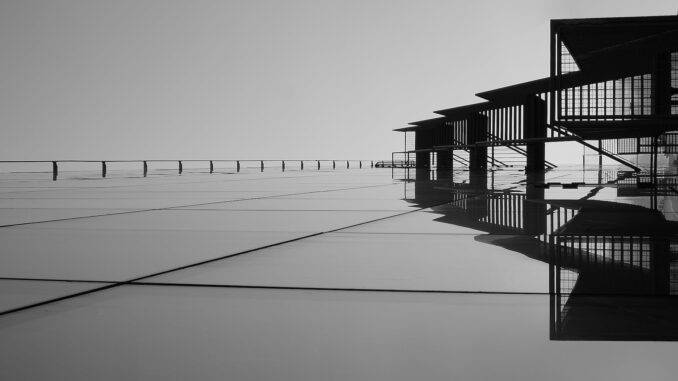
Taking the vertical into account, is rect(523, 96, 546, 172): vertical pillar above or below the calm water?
above

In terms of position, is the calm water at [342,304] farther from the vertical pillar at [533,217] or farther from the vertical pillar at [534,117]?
the vertical pillar at [534,117]

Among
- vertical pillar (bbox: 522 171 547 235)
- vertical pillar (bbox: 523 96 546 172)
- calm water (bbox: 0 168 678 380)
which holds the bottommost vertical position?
calm water (bbox: 0 168 678 380)

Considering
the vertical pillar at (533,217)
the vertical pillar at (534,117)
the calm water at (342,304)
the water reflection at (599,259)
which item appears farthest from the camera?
the vertical pillar at (534,117)

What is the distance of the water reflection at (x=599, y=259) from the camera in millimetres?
1395

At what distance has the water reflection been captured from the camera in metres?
1.39

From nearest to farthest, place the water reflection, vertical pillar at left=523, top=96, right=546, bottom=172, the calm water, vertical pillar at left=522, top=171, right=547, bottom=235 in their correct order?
the calm water
the water reflection
vertical pillar at left=522, top=171, right=547, bottom=235
vertical pillar at left=523, top=96, right=546, bottom=172

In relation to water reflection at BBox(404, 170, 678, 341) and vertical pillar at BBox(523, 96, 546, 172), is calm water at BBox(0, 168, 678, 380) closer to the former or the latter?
water reflection at BBox(404, 170, 678, 341)

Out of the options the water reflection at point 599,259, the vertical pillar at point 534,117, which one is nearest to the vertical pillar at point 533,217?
the water reflection at point 599,259

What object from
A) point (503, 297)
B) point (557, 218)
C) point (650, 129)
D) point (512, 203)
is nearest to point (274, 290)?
point (503, 297)

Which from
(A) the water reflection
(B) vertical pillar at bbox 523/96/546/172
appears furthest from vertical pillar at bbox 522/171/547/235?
(B) vertical pillar at bbox 523/96/546/172

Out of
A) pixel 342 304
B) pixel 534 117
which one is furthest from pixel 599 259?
pixel 534 117

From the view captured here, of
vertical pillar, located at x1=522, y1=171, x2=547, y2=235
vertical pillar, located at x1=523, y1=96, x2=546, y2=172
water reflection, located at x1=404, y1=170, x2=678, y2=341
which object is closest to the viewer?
water reflection, located at x1=404, y1=170, x2=678, y2=341

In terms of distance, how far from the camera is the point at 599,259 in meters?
2.24

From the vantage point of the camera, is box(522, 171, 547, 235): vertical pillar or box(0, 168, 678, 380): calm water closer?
box(0, 168, 678, 380): calm water
